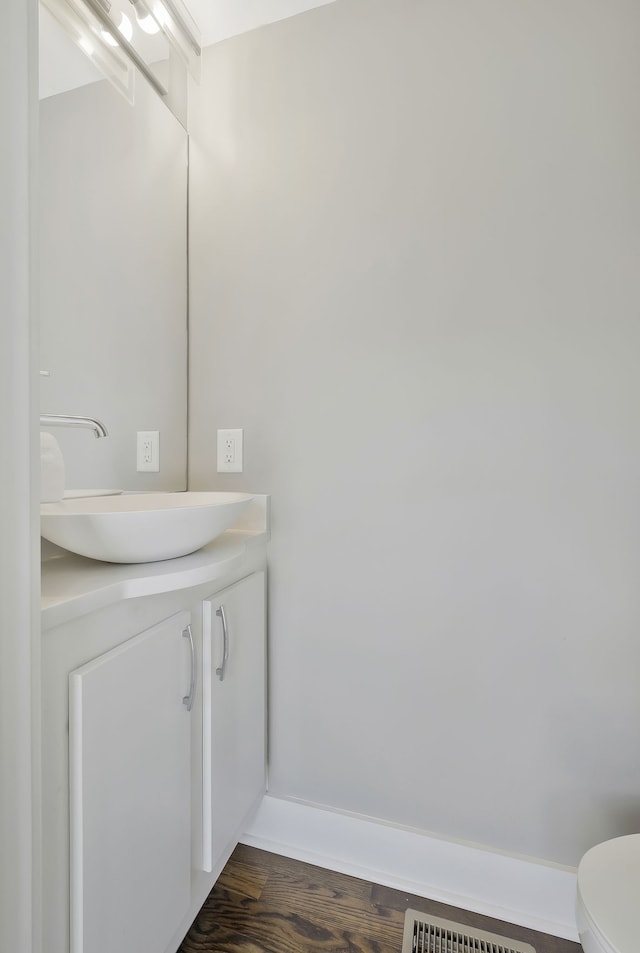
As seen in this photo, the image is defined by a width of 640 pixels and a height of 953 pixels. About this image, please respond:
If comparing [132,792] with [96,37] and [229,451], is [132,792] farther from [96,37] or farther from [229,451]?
[96,37]

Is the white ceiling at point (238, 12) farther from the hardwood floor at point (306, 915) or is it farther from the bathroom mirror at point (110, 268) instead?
the hardwood floor at point (306, 915)

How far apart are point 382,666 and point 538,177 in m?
1.31

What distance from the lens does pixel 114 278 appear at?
4.09ft

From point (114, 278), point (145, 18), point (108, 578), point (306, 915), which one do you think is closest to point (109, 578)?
point (108, 578)

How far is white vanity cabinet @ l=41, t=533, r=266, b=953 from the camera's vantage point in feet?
2.17

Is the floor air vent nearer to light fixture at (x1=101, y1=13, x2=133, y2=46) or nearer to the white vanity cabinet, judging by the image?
the white vanity cabinet

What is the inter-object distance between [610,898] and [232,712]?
785 millimetres

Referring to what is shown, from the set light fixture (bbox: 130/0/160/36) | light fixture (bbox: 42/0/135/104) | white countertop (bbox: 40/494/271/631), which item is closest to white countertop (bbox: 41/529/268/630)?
white countertop (bbox: 40/494/271/631)

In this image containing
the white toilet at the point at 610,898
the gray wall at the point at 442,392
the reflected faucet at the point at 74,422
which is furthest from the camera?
the gray wall at the point at 442,392

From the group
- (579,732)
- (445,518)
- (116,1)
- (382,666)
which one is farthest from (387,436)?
(116,1)

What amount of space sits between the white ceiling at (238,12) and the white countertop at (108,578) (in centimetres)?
154

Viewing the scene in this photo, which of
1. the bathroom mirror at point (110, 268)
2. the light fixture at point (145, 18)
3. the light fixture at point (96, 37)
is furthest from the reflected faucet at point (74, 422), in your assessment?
the light fixture at point (145, 18)

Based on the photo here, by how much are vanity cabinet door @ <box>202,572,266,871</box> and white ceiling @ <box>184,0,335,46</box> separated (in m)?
1.62

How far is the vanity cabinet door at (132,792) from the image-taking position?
67cm
